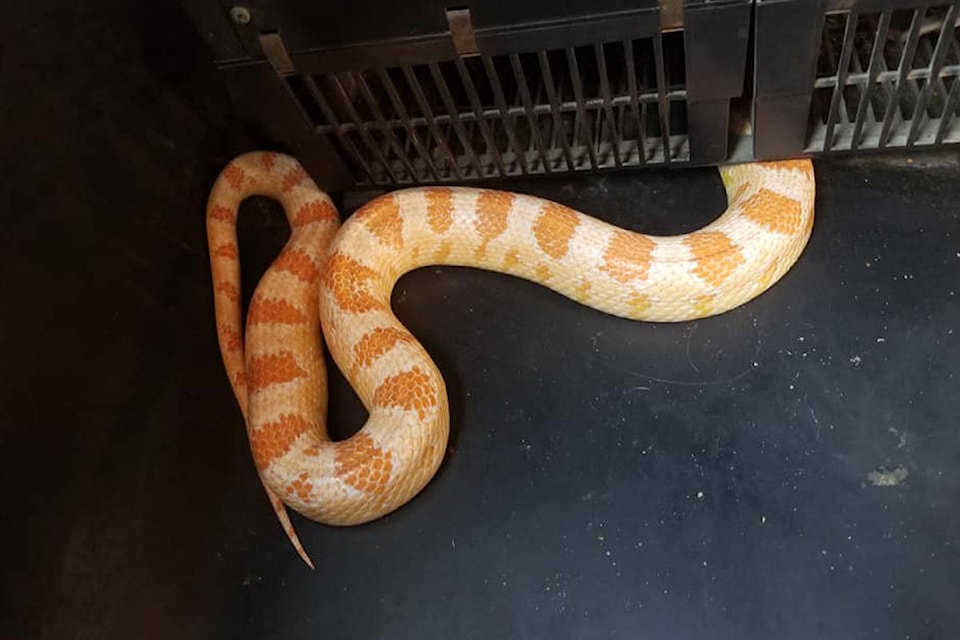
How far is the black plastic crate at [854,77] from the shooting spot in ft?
5.99

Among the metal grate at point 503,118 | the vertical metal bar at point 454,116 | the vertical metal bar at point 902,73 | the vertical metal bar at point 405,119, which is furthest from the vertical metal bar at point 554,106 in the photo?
the vertical metal bar at point 902,73

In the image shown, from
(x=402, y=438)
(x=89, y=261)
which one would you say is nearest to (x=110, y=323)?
(x=89, y=261)

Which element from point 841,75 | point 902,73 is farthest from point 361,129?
point 902,73

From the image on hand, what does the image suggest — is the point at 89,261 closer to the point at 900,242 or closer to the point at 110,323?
the point at 110,323

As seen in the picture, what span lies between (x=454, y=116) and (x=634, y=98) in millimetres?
449

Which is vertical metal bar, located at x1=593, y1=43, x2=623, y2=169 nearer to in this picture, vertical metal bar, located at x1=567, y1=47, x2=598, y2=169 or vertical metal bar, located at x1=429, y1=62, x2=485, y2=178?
vertical metal bar, located at x1=567, y1=47, x2=598, y2=169

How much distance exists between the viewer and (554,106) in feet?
6.98

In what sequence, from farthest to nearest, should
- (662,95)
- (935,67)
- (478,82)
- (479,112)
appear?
(478,82)
(479,112)
(662,95)
(935,67)

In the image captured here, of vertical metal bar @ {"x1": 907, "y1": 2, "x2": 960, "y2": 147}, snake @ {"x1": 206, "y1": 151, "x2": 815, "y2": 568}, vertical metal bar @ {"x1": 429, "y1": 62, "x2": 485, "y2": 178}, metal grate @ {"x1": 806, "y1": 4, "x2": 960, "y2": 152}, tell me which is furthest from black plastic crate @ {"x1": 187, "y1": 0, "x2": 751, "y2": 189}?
vertical metal bar @ {"x1": 907, "y1": 2, "x2": 960, "y2": 147}

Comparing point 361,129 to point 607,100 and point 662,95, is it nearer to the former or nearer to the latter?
point 607,100

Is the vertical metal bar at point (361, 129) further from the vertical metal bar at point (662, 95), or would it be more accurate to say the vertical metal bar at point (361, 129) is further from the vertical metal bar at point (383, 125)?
the vertical metal bar at point (662, 95)

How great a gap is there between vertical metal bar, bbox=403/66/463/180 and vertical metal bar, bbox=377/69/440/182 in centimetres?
4

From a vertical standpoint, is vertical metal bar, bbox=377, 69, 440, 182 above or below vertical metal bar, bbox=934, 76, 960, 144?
above

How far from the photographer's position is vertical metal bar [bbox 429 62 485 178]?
2020 mm
